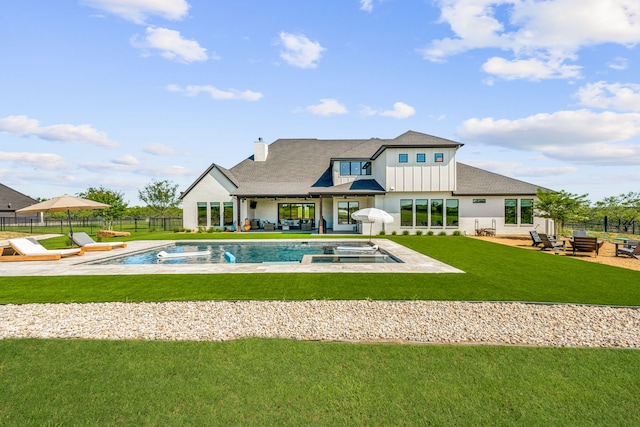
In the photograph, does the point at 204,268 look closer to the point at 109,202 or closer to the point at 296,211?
the point at 296,211

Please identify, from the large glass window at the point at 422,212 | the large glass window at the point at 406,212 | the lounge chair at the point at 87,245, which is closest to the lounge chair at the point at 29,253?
the lounge chair at the point at 87,245

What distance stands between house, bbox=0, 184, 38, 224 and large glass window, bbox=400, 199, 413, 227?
51.7 metres

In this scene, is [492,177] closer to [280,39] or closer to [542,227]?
[542,227]

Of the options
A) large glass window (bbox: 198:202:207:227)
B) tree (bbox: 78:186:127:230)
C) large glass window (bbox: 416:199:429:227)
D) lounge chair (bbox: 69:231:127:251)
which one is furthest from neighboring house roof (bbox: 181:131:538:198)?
lounge chair (bbox: 69:231:127:251)

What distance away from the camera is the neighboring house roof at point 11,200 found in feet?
152

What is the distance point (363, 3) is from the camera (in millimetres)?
12312

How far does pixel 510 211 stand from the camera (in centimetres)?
2511

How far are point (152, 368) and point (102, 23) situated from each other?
49.3ft

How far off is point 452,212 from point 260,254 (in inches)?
619

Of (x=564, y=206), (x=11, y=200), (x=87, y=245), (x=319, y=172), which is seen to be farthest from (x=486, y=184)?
(x=11, y=200)

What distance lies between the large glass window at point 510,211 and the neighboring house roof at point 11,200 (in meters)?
59.9

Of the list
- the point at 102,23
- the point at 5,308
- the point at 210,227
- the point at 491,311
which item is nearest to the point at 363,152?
the point at 210,227

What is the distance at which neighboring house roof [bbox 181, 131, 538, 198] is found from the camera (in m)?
24.9

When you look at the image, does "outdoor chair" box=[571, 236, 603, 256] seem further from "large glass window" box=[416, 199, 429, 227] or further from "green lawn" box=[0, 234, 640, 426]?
"green lawn" box=[0, 234, 640, 426]
